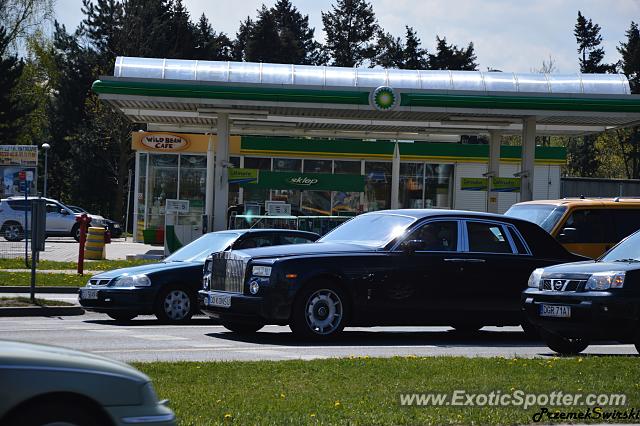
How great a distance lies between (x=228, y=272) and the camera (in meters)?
14.1

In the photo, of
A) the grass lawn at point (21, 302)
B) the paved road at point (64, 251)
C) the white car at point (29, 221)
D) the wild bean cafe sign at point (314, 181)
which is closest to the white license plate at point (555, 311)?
the grass lawn at point (21, 302)

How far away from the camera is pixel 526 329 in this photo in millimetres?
15141

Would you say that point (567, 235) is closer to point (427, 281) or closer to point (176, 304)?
point (427, 281)

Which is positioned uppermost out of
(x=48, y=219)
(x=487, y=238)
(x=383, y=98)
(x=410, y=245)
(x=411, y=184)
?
(x=383, y=98)

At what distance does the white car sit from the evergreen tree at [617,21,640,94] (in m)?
50.1

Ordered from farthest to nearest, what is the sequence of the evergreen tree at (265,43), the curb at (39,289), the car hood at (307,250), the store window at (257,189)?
1. the evergreen tree at (265,43)
2. the store window at (257,189)
3. the curb at (39,289)
4. the car hood at (307,250)

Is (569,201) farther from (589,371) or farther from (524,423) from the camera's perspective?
(524,423)

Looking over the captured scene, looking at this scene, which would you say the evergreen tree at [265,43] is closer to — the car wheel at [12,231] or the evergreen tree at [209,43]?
the evergreen tree at [209,43]

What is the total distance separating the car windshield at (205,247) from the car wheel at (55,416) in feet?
37.5

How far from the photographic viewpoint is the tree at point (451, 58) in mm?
87688

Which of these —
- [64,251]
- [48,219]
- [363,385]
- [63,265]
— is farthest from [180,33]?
[363,385]

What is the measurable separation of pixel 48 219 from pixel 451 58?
161ft

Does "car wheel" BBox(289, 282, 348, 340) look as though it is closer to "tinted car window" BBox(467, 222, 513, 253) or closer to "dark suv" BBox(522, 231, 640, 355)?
Result: "tinted car window" BBox(467, 222, 513, 253)

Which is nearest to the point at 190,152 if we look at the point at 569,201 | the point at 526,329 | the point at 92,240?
the point at 92,240
